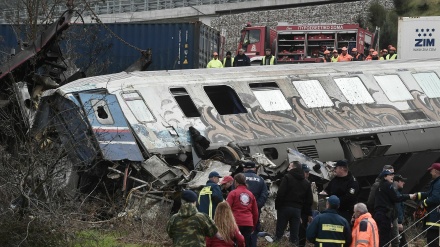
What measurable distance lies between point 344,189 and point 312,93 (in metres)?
6.32

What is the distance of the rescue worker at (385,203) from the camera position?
59.0 feet

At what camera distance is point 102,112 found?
2120 centimetres

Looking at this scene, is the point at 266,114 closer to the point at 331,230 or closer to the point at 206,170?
the point at 206,170

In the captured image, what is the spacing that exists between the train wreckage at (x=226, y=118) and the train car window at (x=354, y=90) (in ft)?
0.09

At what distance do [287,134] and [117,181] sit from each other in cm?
387

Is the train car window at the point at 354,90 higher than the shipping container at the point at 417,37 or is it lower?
higher

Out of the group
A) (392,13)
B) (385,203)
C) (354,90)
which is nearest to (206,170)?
(385,203)

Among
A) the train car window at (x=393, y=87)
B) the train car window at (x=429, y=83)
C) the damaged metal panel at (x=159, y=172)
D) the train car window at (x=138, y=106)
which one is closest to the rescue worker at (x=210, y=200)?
the damaged metal panel at (x=159, y=172)

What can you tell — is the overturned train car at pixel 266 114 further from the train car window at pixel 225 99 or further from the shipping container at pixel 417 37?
the shipping container at pixel 417 37

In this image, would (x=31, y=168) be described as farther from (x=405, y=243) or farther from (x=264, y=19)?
(x=264, y=19)

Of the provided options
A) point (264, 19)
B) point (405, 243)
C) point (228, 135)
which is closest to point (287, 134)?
point (228, 135)

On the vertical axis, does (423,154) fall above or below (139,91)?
below

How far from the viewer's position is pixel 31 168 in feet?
52.7

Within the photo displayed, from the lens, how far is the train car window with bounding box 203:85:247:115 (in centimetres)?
2303
